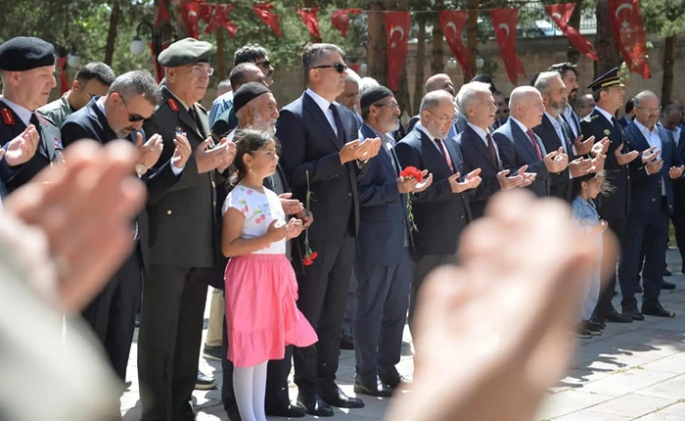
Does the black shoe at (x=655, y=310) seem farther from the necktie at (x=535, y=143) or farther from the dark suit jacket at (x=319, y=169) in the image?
the dark suit jacket at (x=319, y=169)

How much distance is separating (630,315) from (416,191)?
13.0 feet

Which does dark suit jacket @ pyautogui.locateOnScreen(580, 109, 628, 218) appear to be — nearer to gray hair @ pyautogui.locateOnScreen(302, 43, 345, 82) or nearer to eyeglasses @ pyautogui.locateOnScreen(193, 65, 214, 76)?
gray hair @ pyautogui.locateOnScreen(302, 43, 345, 82)

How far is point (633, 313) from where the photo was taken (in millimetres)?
10422

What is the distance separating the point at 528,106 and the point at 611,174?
1.62 metres

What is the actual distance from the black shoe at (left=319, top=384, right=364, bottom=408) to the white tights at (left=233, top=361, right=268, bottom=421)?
35.1 inches

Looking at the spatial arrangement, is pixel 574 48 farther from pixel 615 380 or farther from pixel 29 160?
pixel 29 160

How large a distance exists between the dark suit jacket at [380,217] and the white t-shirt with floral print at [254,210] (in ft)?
3.69

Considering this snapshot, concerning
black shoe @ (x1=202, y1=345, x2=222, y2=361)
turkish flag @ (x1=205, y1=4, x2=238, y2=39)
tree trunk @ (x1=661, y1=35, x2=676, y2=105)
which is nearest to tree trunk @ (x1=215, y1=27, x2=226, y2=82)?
turkish flag @ (x1=205, y1=4, x2=238, y2=39)

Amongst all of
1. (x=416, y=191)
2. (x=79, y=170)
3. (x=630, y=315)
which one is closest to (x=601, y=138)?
(x=630, y=315)

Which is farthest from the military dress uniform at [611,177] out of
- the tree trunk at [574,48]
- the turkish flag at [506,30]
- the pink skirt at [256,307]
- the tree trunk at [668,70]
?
the tree trunk at [668,70]

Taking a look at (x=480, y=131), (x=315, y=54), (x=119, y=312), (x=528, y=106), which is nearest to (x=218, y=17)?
(x=528, y=106)

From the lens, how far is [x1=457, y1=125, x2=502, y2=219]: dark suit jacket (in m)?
8.14

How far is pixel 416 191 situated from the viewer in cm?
730

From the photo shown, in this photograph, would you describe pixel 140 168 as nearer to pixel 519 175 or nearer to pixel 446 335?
pixel 519 175
